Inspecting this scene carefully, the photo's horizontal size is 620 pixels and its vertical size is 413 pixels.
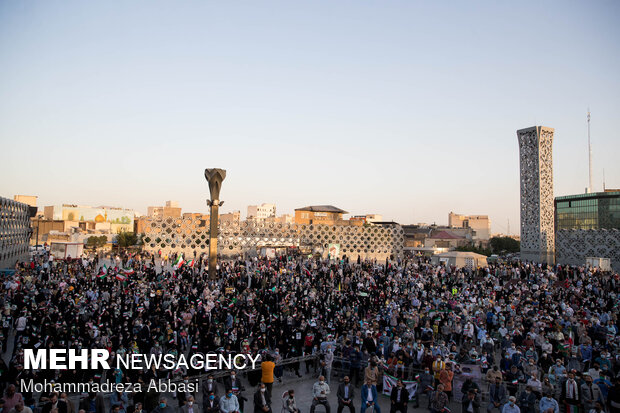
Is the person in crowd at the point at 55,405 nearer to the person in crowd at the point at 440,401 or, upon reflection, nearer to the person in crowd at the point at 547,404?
the person in crowd at the point at 440,401

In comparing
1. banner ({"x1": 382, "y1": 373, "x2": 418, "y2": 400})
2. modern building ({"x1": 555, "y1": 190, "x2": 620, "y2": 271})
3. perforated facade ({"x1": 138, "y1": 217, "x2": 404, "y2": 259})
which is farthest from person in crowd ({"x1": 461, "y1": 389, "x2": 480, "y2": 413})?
modern building ({"x1": 555, "y1": 190, "x2": 620, "y2": 271})

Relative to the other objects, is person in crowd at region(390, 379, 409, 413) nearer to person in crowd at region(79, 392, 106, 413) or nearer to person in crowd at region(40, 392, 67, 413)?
person in crowd at region(79, 392, 106, 413)

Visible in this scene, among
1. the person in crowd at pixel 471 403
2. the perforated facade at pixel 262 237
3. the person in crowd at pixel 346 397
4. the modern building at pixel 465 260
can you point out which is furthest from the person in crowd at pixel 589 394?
the perforated facade at pixel 262 237

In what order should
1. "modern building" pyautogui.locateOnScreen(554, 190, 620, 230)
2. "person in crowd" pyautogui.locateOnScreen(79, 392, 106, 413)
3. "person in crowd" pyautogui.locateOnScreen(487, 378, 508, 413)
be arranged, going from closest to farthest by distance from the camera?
"person in crowd" pyautogui.locateOnScreen(79, 392, 106, 413), "person in crowd" pyautogui.locateOnScreen(487, 378, 508, 413), "modern building" pyautogui.locateOnScreen(554, 190, 620, 230)

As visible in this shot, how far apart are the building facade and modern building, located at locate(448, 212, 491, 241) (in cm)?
9481

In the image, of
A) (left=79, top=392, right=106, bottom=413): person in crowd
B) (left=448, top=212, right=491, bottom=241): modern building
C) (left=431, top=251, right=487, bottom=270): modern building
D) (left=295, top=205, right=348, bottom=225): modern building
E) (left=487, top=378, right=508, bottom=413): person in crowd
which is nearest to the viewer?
(left=79, top=392, right=106, bottom=413): person in crowd

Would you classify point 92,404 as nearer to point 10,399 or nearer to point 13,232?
point 10,399

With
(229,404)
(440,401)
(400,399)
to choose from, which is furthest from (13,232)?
(440,401)

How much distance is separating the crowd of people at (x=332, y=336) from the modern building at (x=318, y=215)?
52448 millimetres

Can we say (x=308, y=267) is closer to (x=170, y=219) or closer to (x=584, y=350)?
(x=170, y=219)

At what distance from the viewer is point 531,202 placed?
4372cm

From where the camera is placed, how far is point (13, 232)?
35156 mm

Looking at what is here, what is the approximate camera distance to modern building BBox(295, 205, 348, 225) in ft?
258

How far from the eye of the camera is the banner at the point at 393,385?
41.1 feet
